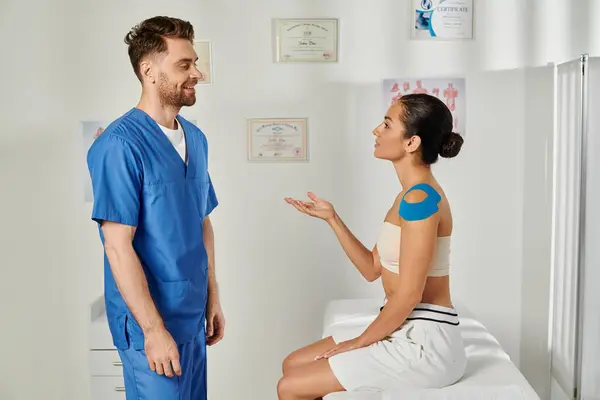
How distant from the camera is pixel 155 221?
175 centimetres

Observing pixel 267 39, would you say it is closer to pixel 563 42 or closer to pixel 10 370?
pixel 563 42

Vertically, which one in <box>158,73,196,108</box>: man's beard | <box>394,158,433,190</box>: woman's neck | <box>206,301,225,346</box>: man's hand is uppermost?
<box>158,73,196,108</box>: man's beard

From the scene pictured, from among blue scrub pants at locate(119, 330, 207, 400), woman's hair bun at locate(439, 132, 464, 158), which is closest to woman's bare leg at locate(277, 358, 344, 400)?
blue scrub pants at locate(119, 330, 207, 400)

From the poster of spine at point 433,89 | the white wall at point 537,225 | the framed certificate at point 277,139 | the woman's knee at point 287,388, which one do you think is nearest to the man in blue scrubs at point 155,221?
the woman's knee at point 287,388

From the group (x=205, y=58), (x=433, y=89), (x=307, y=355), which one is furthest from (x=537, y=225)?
(x=205, y=58)

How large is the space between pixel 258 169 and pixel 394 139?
91 centimetres

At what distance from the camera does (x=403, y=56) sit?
8.80 feet

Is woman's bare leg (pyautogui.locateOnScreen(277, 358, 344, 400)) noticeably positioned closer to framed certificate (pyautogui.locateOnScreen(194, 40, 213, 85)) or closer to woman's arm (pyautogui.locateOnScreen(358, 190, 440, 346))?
woman's arm (pyautogui.locateOnScreen(358, 190, 440, 346))

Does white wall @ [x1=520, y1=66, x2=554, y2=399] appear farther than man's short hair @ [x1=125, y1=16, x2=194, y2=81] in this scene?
Yes

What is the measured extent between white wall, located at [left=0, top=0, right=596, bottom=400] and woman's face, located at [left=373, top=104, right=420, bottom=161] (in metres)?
0.76

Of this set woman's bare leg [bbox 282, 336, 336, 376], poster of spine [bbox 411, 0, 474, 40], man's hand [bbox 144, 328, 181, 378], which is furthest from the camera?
poster of spine [bbox 411, 0, 474, 40]

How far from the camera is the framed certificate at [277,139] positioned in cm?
271

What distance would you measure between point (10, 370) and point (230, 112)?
1390 mm

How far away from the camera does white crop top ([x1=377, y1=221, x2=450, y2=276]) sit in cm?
189
